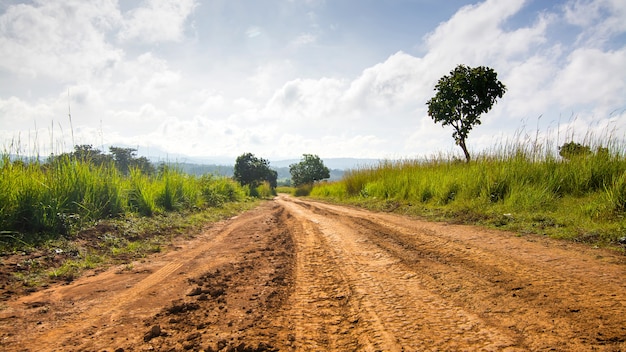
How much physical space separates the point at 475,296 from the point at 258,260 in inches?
87.1

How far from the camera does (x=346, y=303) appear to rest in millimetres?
2229

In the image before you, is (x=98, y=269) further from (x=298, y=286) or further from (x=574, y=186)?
(x=574, y=186)

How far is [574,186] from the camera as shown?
6078 millimetres

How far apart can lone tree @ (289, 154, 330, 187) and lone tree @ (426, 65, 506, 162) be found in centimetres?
4421

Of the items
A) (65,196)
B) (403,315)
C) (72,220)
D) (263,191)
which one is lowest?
(263,191)

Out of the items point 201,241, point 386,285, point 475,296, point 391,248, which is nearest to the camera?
point 475,296

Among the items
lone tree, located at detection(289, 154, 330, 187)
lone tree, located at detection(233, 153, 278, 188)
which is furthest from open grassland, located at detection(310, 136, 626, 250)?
lone tree, located at detection(289, 154, 330, 187)

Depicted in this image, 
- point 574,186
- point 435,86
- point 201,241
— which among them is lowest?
point 201,241

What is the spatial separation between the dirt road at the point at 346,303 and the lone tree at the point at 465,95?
12.3 metres

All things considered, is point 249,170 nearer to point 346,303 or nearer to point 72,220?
point 72,220

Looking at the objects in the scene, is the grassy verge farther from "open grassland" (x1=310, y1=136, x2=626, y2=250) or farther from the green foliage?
the green foliage

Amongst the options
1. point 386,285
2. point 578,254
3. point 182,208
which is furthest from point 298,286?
point 182,208

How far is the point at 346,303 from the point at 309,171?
57650 millimetres

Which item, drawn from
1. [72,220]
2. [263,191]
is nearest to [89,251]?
[72,220]
